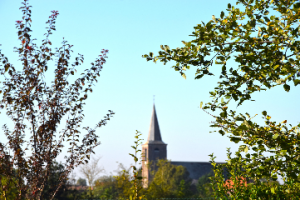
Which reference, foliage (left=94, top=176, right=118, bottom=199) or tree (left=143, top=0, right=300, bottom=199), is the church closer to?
foliage (left=94, top=176, right=118, bottom=199)

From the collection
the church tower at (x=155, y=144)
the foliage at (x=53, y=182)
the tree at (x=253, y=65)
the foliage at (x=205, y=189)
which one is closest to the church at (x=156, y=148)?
the church tower at (x=155, y=144)

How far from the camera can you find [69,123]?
19.1 feet

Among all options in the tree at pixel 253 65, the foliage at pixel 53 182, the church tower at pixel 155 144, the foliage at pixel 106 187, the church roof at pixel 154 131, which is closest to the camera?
the tree at pixel 253 65

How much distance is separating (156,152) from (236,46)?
63.4 metres

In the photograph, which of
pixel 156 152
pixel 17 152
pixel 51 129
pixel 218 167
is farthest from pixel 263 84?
pixel 156 152

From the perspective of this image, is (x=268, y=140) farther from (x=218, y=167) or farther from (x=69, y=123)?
(x=69, y=123)

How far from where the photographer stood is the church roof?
6372 centimetres

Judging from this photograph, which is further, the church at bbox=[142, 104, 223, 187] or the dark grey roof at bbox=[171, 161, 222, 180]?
the dark grey roof at bbox=[171, 161, 222, 180]

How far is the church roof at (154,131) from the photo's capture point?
63719 mm

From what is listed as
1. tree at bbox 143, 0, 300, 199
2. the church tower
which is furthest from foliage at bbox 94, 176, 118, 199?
the church tower

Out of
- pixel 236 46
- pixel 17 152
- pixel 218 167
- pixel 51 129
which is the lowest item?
pixel 218 167

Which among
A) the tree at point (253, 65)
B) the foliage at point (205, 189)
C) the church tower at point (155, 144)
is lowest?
the foliage at point (205, 189)

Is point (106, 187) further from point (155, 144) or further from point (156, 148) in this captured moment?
point (156, 148)

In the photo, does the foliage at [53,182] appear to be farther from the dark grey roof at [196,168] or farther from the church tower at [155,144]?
the dark grey roof at [196,168]
